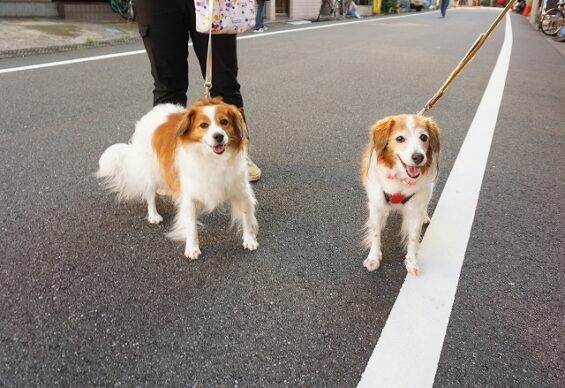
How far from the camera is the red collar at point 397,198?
221 centimetres

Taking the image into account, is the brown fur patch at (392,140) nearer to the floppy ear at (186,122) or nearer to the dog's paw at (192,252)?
the floppy ear at (186,122)

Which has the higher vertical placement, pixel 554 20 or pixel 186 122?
pixel 554 20

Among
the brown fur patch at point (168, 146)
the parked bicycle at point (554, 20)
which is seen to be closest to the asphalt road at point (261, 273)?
the brown fur patch at point (168, 146)

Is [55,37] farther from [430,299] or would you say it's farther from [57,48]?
[430,299]

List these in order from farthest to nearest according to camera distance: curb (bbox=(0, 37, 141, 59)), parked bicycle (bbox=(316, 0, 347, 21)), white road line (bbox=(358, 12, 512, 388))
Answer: parked bicycle (bbox=(316, 0, 347, 21))
curb (bbox=(0, 37, 141, 59))
white road line (bbox=(358, 12, 512, 388))

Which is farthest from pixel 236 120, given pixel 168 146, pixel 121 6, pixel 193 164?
pixel 121 6

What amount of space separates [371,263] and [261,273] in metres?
0.61

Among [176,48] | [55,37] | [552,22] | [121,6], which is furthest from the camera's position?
[552,22]

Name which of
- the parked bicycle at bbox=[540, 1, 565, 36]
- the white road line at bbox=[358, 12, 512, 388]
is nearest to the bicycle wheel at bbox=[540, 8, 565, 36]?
the parked bicycle at bbox=[540, 1, 565, 36]

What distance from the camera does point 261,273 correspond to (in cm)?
218

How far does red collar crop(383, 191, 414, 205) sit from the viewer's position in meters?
2.21

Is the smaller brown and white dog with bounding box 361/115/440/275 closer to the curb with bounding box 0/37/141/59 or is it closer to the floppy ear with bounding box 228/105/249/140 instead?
the floppy ear with bounding box 228/105/249/140

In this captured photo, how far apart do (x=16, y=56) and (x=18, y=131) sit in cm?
422

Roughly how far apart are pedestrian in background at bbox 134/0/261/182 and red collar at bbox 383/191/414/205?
4.79 ft
